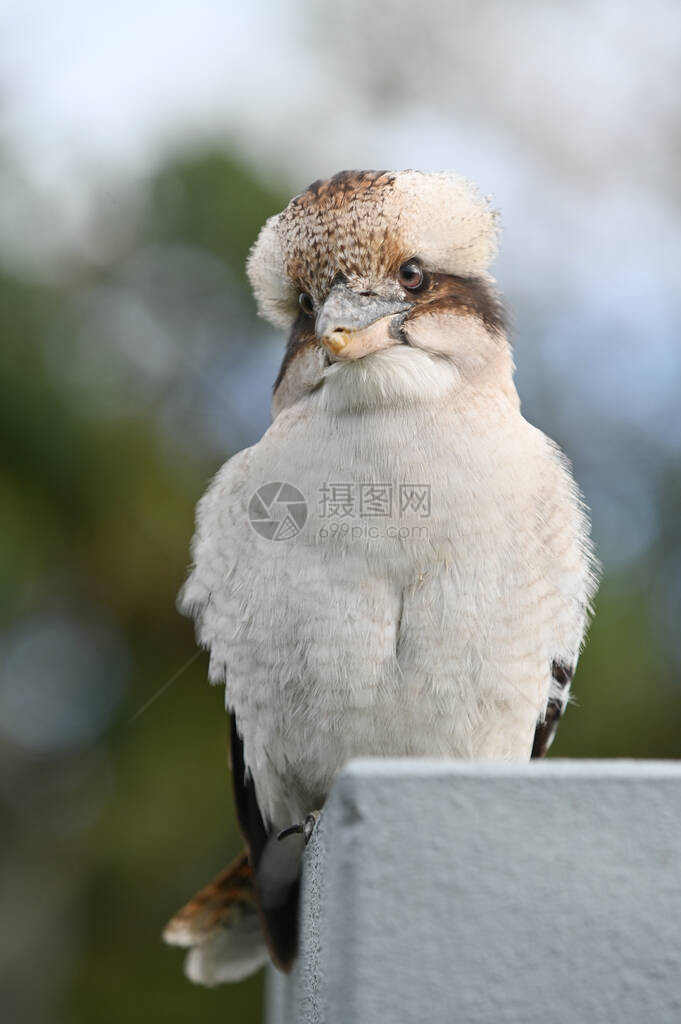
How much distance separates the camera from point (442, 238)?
2.58 meters

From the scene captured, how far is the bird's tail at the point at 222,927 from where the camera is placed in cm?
328

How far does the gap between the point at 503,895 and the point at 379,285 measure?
1.39 metres

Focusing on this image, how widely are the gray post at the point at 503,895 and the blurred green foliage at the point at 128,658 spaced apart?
10.6 feet

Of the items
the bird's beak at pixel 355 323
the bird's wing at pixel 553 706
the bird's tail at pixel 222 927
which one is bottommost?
the bird's tail at pixel 222 927

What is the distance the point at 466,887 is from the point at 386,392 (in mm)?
1270

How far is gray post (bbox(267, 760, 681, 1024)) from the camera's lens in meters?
1.39

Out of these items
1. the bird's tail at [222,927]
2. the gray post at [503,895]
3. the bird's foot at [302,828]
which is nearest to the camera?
the gray post at [503,895]

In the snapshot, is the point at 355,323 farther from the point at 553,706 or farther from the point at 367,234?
the point at 553,706

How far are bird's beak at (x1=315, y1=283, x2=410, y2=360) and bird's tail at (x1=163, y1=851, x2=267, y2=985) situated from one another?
162cm

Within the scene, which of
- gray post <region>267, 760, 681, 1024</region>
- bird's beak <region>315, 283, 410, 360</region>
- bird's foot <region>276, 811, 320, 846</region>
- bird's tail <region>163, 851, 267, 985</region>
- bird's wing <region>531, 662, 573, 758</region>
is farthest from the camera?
bird's tail <region>163, 851, 267, 985</region>

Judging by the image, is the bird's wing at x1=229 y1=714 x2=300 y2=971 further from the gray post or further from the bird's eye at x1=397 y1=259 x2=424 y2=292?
the gray post

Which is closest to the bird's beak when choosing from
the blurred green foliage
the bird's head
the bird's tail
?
the bird's head

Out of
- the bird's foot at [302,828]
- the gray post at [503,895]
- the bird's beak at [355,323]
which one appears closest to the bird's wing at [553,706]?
the bird's foot at [302,828]

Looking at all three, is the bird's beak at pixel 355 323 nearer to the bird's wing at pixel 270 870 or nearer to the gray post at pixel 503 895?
the bird's wing at pixel 270 870
